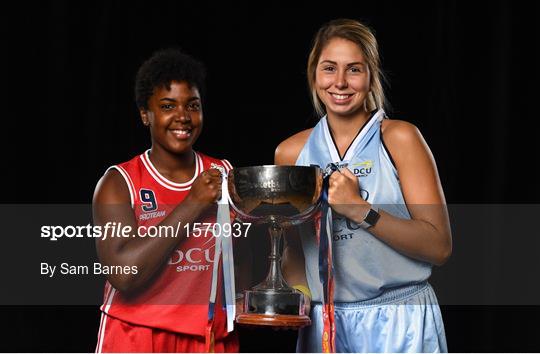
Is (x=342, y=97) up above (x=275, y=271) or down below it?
above

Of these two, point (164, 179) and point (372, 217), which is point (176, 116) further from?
point (372, 217)

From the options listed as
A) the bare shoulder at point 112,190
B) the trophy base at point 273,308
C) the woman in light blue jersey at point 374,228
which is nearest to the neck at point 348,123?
the woman in light blue jersey at point 374,228

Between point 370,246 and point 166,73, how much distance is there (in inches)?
27.2

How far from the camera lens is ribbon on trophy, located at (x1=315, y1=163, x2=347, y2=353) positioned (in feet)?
6.71

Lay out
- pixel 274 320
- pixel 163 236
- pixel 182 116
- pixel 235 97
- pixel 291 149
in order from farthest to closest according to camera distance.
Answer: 1. pixel 235 97
2. pixel 291 149
3. pixel 182 116
4. pixel 163 236
5. pixel 274 320

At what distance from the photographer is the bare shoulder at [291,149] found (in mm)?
2348

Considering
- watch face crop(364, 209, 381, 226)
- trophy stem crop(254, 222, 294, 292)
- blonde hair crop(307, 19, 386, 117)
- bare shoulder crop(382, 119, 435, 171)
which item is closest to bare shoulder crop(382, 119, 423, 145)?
bare shoulder crop(382, 119, 435, 171)

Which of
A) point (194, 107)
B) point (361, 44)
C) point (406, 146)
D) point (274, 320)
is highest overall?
point (361, 44)

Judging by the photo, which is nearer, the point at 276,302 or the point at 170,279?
the point at 276,302

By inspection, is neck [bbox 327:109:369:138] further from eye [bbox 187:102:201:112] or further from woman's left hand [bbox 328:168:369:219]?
eye [bbox 187:102:201:112]

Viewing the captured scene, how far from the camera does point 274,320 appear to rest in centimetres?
200

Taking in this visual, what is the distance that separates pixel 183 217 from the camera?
6.91ft

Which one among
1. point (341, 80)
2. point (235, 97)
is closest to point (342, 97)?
point (341, 80)

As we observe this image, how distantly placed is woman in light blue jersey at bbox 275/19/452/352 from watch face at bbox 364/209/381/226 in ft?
0.09
